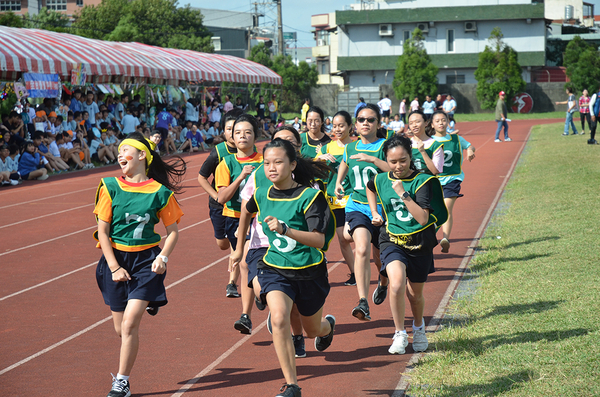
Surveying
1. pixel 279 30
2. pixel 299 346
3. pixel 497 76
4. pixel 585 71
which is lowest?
pixel 299 346

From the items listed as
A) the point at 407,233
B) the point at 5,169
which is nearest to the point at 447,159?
the point at 407,233

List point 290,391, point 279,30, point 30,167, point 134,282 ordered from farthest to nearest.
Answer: point 279,30 → point 30,167 → point 134,282 → point 290,391

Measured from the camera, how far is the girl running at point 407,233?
16.1 feet

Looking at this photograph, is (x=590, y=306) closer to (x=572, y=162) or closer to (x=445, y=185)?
(x=445, y=185)

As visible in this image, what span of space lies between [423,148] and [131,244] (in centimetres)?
333

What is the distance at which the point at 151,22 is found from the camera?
56875 mm

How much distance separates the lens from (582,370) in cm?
430

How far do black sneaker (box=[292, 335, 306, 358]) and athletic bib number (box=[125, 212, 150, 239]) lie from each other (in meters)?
1.39

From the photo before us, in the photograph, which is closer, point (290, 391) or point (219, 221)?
point (290, 391)

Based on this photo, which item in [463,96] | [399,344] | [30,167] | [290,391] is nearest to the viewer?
[290,391]

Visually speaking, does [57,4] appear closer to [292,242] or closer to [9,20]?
[9,20]

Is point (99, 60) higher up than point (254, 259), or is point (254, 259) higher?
point (99, 60)

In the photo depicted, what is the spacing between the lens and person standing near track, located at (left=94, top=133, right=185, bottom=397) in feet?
→ 13.9

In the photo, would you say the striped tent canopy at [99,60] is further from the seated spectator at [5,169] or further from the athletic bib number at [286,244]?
the athletic bib number at [286,244]
